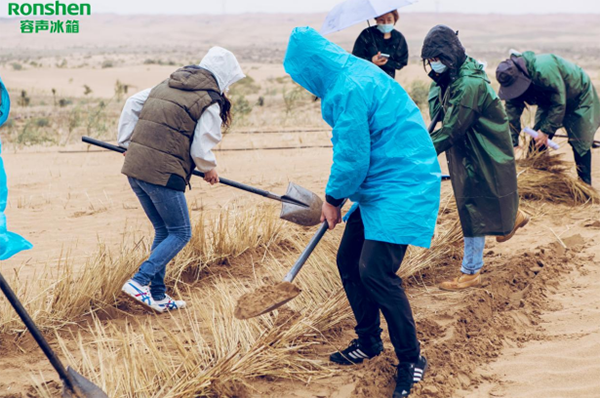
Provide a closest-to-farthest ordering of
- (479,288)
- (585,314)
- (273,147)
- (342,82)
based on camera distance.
Answer: (342,82), (585,314), (479,288), (273,147)

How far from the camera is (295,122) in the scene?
14.1m

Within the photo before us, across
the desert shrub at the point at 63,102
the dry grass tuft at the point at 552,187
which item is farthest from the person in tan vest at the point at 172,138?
the desert shrub at the point at 63,102

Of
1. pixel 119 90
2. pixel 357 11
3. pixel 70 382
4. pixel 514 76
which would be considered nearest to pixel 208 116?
pixel 70 382

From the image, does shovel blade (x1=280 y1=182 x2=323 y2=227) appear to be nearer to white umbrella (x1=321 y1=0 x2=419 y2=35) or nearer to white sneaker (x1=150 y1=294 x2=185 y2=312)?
white sneaker (x1=150 y1=294 x2=185 y2=312)

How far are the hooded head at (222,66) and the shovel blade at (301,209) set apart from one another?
2.45 ft

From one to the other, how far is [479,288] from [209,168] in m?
1.92

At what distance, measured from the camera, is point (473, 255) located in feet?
15.2

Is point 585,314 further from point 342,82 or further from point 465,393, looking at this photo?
point 342,82

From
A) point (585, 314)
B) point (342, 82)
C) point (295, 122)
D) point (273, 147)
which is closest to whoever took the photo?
point (342, 82)

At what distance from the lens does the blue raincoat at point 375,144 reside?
10.2 feet

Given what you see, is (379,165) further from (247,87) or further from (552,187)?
(247,87)

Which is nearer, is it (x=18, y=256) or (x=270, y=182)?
(x=18, y=256)

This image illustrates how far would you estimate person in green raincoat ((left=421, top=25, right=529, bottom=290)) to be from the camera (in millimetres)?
4098

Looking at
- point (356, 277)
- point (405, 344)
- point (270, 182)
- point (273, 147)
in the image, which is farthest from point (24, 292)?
point (273, 147)
